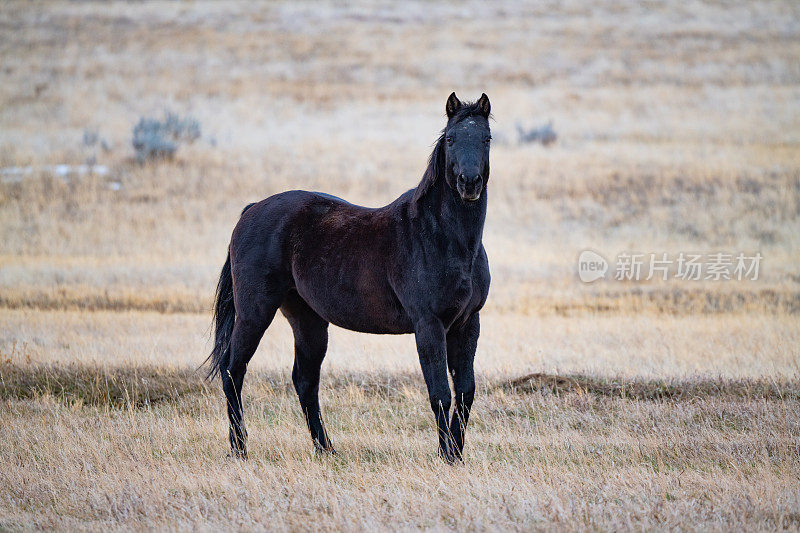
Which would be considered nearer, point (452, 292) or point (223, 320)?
point (452, 292)

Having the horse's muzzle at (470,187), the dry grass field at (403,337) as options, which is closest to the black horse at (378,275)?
the horse's muzzle at (470,187)

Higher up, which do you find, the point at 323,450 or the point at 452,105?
the point at 452,105

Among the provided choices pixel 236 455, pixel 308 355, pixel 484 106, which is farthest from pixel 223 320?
pixel 484 106

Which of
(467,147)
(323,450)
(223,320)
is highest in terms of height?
(467,147)

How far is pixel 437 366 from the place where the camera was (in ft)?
21.2

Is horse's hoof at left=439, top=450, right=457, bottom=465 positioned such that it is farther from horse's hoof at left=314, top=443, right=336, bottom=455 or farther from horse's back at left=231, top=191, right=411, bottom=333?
horse's hoof at left=314, top=443, right=336, bottom=455

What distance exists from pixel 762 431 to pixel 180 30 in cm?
5274

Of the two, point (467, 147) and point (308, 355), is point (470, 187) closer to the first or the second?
point (467, 147)

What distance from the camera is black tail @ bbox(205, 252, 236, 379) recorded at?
809cm

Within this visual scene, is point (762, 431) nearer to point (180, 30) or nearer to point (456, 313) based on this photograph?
point (456, 313)

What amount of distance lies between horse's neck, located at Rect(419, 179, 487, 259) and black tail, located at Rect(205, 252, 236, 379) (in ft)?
8.26

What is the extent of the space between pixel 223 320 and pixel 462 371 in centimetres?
270

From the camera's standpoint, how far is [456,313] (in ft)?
21.2

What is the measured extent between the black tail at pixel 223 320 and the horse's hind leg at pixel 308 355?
643 mm
